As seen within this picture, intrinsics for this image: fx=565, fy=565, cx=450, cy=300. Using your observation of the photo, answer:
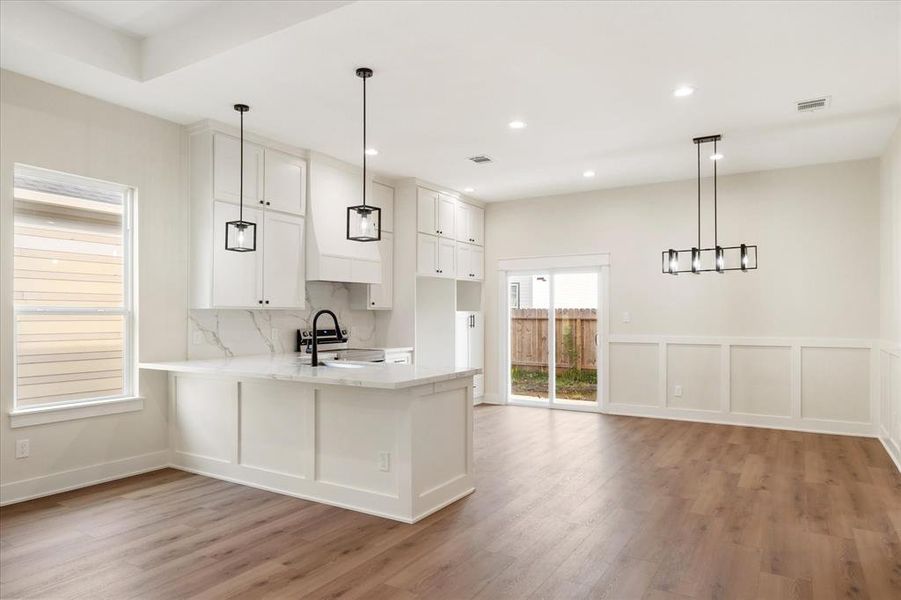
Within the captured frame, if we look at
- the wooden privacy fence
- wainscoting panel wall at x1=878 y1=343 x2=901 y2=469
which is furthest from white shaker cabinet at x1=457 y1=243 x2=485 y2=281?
wainscoting panel wall at x1=878 y1=343 x2=901 y2=469

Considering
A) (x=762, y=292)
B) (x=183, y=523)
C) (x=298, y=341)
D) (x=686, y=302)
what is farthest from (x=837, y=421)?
(x=183, y=523)

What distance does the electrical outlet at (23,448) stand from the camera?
367 cm

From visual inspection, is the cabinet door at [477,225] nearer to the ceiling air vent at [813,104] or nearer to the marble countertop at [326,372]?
the marble countertop at [326,372]

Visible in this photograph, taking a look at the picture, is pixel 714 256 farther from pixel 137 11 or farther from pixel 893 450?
pixel 137 11

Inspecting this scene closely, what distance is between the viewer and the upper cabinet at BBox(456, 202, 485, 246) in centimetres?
736

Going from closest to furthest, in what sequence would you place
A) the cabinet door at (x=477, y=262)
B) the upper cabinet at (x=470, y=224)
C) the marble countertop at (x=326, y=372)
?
the marble countertop at (x=326, y=372), the upper cabinet at (x=470, y=224), the cabinet door at (x=477, y=262)

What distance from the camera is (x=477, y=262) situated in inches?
307

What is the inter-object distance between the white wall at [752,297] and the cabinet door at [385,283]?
232 cm

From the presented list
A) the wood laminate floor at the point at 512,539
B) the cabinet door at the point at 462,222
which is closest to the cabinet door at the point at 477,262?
the cabinet door at the point at 462,222

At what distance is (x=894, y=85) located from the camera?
383 cm

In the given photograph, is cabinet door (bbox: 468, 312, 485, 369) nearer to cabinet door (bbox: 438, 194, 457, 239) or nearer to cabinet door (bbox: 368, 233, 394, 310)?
cabinet door (bbox: 438, 194, 457, 239)

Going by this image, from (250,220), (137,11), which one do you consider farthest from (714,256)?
(137,11)

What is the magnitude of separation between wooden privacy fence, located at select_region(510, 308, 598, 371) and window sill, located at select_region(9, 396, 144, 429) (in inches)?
188

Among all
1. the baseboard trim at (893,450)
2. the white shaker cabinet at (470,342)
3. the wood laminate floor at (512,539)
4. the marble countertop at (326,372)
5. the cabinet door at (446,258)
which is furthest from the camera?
the white shaker cabinet at (470,342)
